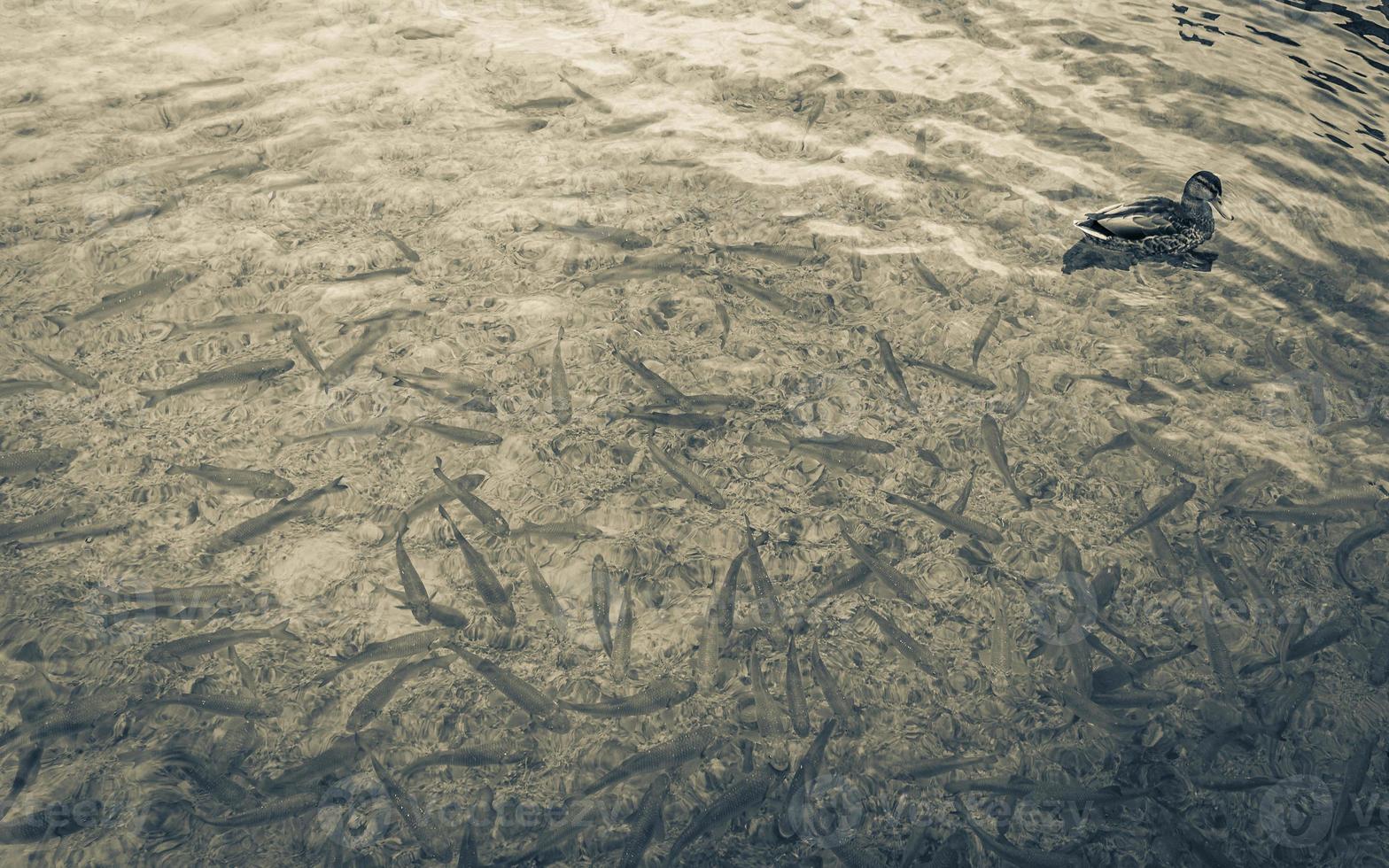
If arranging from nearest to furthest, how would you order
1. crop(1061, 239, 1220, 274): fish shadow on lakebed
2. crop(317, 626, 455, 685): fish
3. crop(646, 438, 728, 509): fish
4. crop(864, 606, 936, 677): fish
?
crop(317, 626, 455, 685): fish, crop(864, 606, 936, 677): fish, crop(646, 438, 728, 509): fish, crop(1061, 239, 1220, 274): fish shadow on lakebed

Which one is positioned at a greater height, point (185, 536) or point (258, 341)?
point (258, 341)

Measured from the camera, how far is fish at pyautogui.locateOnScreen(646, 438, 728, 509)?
3320 mm

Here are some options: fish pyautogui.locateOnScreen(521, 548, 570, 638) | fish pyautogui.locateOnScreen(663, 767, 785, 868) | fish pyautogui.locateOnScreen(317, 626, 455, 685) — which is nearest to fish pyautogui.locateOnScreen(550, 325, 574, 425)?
fish pyautogui.locateOnScreen(521, 548, 570, 638)

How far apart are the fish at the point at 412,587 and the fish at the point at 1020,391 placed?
2533mm

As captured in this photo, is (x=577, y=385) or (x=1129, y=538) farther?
(x=577, y=385)

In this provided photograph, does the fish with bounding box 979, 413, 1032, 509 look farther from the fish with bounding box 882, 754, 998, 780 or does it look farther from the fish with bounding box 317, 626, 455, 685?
the fish with bounding box 317, 626, 455, 685

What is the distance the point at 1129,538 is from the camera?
10.8ft

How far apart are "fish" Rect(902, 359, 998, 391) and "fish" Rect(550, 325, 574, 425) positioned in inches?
61.7

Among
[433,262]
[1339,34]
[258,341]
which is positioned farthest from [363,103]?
[1339,34]

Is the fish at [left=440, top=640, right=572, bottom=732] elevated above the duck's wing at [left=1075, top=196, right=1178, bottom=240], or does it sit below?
below

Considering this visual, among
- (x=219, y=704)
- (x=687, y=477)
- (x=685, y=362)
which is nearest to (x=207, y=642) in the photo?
(x=219, y=704)

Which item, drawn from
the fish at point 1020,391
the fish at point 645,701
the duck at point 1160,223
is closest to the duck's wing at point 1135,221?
the duck at point 1160,223

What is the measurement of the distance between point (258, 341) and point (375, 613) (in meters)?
1.62

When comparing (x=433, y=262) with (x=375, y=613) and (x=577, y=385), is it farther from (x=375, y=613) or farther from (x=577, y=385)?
(x=375, y=613)
